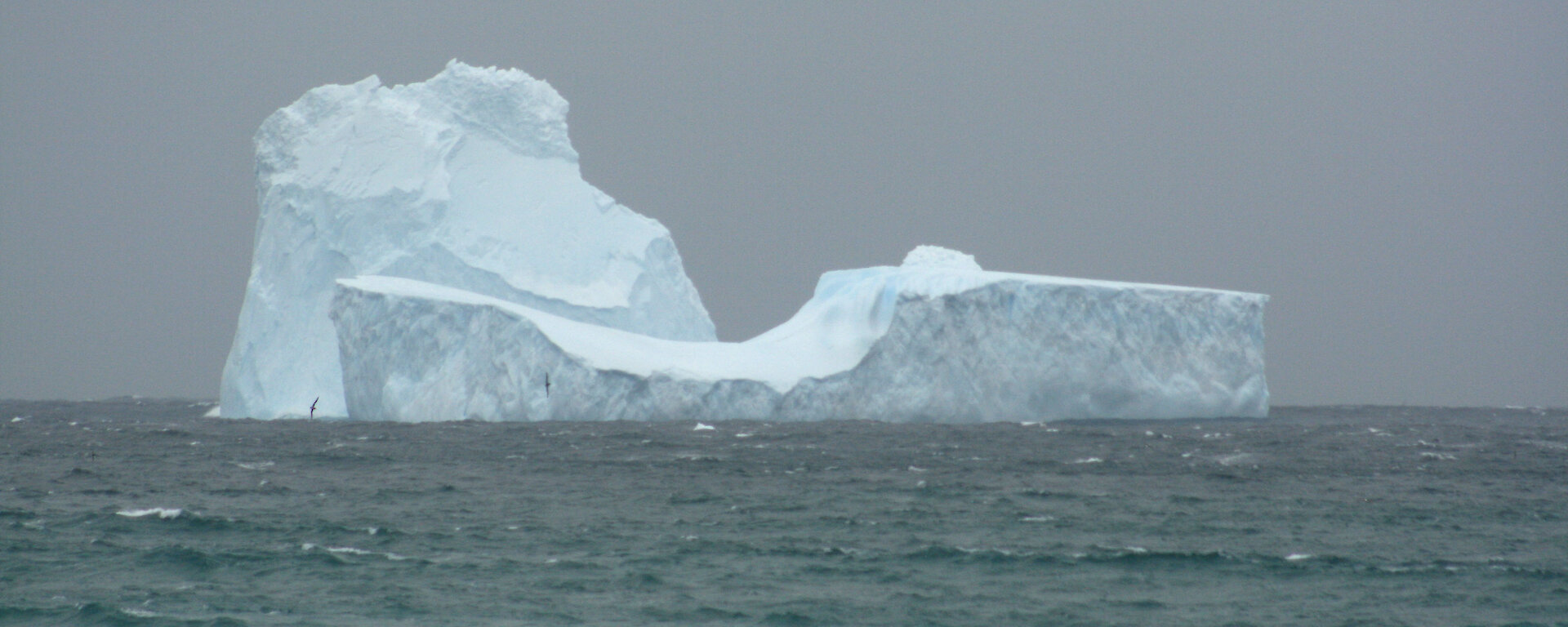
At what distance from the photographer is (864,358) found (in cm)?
2323

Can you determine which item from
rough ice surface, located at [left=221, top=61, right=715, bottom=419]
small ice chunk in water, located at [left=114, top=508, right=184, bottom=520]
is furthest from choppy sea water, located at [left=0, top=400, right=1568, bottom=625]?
rough ice surface, located at [left=221, top=61, right=715, bottom=419]

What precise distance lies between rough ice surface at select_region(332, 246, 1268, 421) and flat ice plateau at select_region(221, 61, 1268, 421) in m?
0.03

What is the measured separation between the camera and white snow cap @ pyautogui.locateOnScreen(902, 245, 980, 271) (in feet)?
89.3

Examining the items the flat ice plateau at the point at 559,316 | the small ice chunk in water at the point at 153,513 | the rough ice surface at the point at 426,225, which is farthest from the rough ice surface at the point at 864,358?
the small ice chunk in water at the point at 153,513

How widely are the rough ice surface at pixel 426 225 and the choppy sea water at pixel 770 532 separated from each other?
636 centimetres

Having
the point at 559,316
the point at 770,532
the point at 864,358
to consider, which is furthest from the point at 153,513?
the point at 559,316

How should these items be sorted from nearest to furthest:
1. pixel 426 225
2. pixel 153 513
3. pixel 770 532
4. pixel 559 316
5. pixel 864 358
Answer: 1. pixel 770 532
2. pixel 153 513
3. pixel 864 358
4. pixel 559 316
5. pixel 426 225

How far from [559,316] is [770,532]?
595 inches

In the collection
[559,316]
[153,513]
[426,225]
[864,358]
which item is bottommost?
[153,513]

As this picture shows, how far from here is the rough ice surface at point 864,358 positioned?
72.1ft

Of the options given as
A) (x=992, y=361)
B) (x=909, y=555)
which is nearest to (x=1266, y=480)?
(x=909, y=555)

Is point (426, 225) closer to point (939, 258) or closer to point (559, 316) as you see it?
point (559, 316)

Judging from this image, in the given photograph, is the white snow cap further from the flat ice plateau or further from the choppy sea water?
the choppy sea water

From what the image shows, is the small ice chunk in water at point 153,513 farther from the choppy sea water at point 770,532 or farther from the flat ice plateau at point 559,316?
the flat ice plateau at point 559,316
